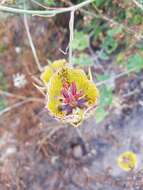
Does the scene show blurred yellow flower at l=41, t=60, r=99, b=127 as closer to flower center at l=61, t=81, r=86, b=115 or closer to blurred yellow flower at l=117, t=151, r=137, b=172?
flower center at l=61, t=81, r=86, b=115

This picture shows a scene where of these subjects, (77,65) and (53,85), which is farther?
(77,65)

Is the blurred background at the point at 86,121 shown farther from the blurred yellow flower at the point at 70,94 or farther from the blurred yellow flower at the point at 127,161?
the blurred yellow flower at the point at 70,94

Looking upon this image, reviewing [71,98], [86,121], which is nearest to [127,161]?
[86,121]

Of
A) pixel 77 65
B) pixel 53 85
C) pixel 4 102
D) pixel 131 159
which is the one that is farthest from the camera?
pixel 4 102

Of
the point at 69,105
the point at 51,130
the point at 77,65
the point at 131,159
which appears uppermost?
the point at 77,65

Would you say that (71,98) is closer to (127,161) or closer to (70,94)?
(70,94)

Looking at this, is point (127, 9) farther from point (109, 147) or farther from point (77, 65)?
point (109, 147)

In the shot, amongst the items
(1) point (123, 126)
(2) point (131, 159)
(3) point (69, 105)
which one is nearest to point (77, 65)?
(1) point (123, 126)

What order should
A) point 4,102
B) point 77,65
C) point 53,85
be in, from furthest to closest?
1. point 4,102
2. point 77,65
3. point 53,85
